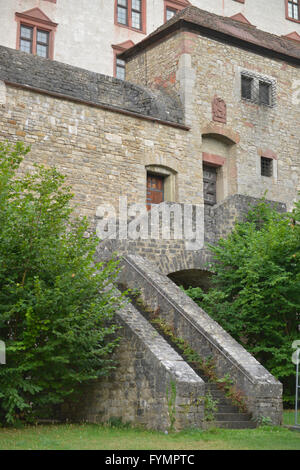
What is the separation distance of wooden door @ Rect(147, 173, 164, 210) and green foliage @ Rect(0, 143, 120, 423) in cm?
800

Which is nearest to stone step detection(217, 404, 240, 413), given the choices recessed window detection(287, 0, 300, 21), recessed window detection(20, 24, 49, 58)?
recessed window detection(20, 24, 49, 58)

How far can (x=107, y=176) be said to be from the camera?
61.3ft

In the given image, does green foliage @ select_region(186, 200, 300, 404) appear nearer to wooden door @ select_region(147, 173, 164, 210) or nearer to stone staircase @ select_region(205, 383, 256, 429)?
stone staircase @ select_region(205, 383, 256, 429)

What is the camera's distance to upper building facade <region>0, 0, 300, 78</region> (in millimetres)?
25000

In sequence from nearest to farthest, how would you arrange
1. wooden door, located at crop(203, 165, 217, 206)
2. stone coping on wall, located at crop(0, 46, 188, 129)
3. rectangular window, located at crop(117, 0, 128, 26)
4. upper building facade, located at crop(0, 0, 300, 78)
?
stone coping on wall, located at crop(0, 46, 188, 129) < wooden door, located at crop(203, 165, 217, 206) < upper building facade, located at crop(0, 0, 300, 78) < rectangular window, located at crop(117, 0, 128, 26)

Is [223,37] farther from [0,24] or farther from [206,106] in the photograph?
[0,24]

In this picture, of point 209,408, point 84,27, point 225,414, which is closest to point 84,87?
point 84,27

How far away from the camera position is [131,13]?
90.8ft

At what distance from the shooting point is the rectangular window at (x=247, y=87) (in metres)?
22.7

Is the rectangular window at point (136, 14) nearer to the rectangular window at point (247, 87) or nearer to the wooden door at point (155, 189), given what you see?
the rectangular window at point (247, 87)

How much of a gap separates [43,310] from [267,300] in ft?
20.8

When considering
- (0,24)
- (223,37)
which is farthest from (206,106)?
(0,24)

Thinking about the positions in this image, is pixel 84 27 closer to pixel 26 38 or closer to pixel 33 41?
pixel 33 41

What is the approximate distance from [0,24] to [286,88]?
1055 cm
